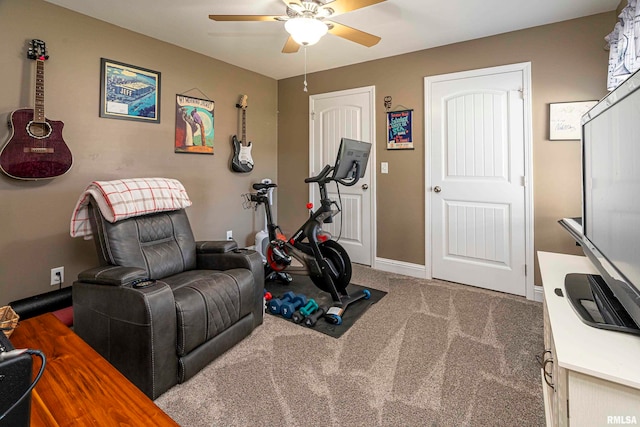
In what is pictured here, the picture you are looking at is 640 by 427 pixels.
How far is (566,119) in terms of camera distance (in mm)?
2723

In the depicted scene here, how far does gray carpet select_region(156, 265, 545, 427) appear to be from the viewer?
1.54m

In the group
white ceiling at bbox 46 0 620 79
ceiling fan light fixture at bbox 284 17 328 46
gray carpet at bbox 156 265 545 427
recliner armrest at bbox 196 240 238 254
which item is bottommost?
gray carpet at bbox 156 265 545 427

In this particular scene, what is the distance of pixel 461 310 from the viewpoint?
8.86ft

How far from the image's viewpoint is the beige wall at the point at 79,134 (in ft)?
7.66

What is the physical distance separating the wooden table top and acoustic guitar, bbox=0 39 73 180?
1.54m

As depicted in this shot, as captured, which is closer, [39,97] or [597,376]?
[597,376]

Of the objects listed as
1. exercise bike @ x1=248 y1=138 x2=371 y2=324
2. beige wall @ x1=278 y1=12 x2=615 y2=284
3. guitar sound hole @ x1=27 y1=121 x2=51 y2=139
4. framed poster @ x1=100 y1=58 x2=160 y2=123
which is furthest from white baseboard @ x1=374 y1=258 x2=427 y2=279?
guitar sound hole @ x1=27 y1=121 x2=51 y2=139

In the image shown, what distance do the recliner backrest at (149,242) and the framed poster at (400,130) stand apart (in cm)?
236

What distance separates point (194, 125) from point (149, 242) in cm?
170

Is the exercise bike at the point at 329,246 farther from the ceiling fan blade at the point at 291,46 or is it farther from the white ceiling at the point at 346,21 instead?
the white ceiling at the point at 346,21

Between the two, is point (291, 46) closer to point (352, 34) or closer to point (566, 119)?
point (352, 34)

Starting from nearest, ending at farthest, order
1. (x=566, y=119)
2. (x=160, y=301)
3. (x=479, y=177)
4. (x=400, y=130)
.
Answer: (x=160, y=301) < (x=566, y=119) < (x=479, y=177) < (x=400, y=130)

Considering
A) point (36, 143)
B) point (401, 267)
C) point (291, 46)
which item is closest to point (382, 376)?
point (401, 267)

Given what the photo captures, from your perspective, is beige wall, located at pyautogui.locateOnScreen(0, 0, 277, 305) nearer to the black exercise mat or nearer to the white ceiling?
the white ceiling
